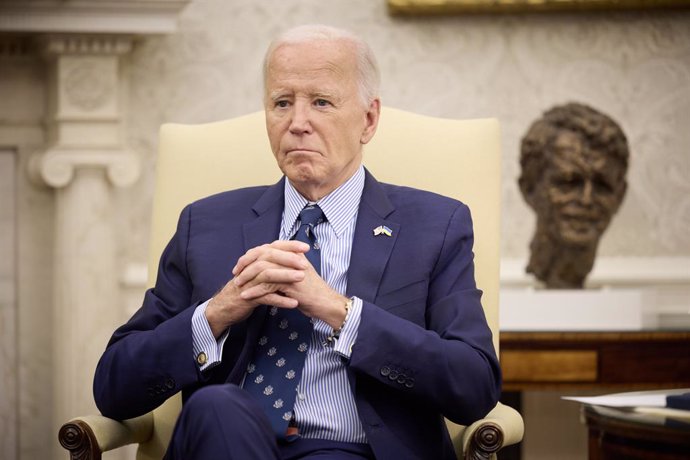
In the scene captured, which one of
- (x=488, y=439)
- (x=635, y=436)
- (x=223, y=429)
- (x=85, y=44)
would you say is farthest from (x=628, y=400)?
(x=85, y=44)

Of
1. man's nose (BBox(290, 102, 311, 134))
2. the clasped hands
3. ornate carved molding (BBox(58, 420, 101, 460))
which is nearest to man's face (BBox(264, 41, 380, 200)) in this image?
man's nose (BBox(290, 102, 311, 134))

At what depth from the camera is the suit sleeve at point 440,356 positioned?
2.03m

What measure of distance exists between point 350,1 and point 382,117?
51.5 inches

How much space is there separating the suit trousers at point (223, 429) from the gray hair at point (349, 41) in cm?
79

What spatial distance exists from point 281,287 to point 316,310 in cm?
8

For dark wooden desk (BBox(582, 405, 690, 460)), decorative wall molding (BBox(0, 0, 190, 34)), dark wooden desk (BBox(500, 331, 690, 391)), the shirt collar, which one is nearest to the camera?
dark wooden desk (BBox(582, 405, 690, 460))

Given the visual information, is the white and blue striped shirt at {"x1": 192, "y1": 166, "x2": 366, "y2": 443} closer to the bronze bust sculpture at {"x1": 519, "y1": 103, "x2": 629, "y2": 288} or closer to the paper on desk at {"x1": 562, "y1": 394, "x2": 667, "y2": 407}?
the paper on desk at {"x1": 562, "y1": 394, "x2": 667, "y2": 407}

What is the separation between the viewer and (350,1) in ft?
12.8

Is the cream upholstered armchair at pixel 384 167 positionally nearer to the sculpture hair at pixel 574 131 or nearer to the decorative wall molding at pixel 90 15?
the sculpture hair at pixel 574 131

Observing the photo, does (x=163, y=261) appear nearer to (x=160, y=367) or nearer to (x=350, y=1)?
(x=160, y=367)

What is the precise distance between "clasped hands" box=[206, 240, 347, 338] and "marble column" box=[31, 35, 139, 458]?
5.70ft

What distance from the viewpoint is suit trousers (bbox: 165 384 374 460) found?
1.83 m

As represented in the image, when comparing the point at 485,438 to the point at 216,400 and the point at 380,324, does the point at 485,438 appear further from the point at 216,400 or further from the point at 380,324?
the point at 216,400

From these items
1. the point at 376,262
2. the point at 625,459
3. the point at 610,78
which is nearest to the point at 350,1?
the point at 610,78
